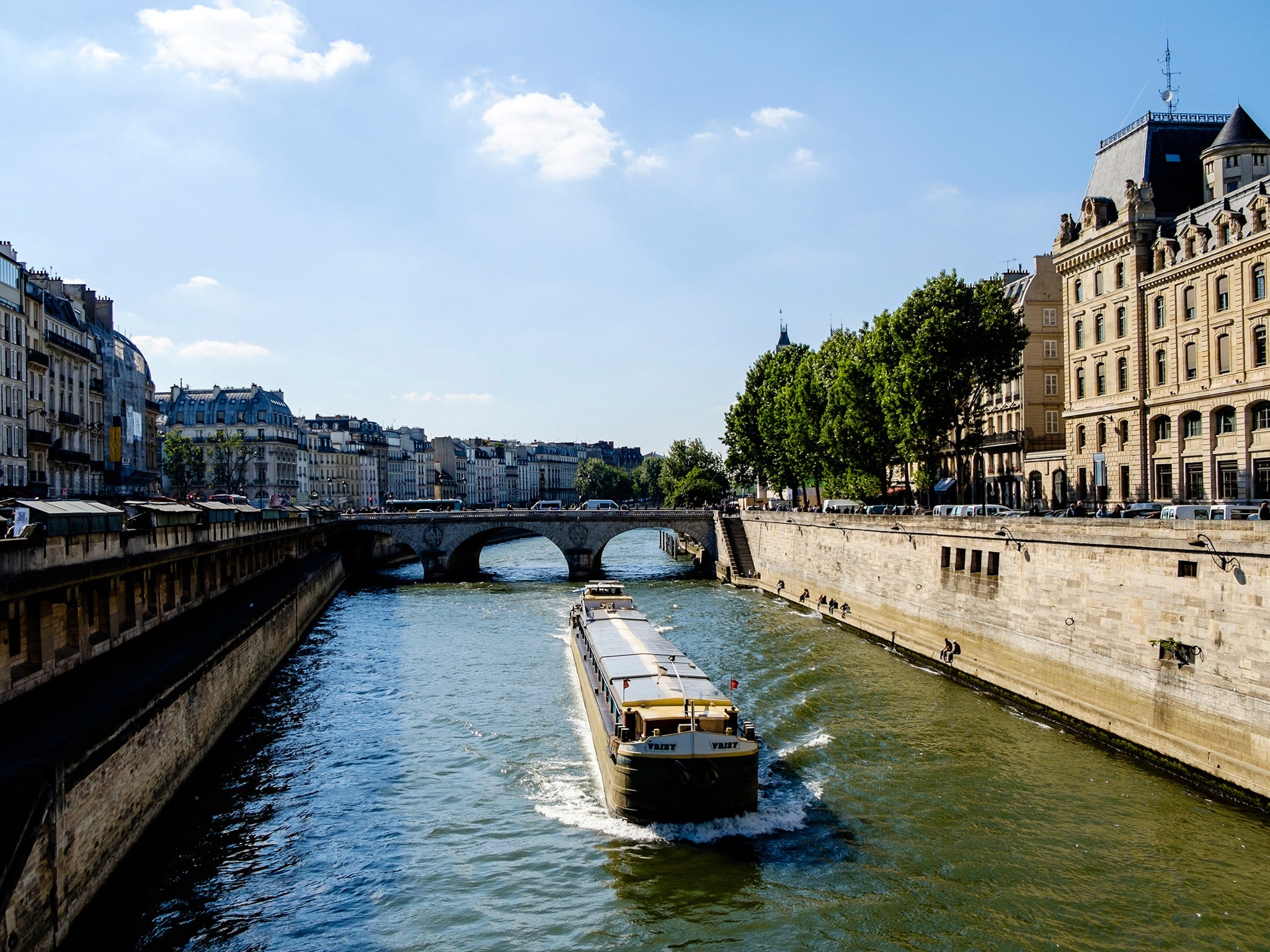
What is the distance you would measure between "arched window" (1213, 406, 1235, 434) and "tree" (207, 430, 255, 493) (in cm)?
9873

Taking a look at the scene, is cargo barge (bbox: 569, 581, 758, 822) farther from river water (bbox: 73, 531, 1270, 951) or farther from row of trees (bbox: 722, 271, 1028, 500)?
row of trees (bbox: 722, 271, 1028, 500)

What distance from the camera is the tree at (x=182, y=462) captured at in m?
112

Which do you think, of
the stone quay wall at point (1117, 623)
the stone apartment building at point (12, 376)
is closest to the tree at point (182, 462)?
the stone apartment building at point (12, 376)

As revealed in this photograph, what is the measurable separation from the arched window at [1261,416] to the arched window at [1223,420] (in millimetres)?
1105

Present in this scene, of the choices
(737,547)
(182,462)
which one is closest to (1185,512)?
(737,547)

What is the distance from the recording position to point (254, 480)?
13875 cm

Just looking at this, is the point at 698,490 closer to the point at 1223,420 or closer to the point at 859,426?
the point at 859,426

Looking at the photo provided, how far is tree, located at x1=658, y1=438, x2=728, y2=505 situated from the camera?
138 m

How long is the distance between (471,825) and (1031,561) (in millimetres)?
21385

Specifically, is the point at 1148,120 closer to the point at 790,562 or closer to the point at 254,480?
the point at 790,562

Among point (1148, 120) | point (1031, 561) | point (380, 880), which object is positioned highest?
point (1148, 120)

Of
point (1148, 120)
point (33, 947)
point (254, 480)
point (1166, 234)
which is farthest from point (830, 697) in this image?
point (254, 480)

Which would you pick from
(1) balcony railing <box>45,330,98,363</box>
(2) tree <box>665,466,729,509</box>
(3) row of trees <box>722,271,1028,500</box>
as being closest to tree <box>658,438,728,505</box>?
(2) tree <box>665,466,729,509</box>

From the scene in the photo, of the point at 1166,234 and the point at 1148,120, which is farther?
the point at 1148,120
